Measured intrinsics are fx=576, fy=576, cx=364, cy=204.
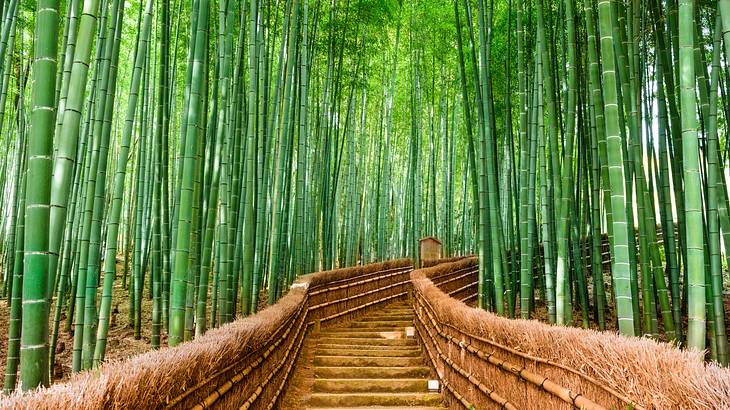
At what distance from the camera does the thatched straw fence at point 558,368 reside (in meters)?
1.29

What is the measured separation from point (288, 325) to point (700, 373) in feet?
9.38

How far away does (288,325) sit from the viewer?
3793mm

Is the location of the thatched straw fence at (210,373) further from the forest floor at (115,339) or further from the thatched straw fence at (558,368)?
the forest floor at (115,339)

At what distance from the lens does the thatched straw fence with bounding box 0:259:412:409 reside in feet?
4.04

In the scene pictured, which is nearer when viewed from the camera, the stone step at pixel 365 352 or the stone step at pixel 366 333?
the stone step at pixel 365 352

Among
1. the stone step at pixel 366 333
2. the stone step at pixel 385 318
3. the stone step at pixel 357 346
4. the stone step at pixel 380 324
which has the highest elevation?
the stone step at pixel 385 318

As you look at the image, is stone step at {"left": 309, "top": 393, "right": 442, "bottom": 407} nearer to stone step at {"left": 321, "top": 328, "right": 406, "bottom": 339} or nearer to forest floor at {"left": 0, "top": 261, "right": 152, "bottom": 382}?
forest floor at {"left": 0, "top": 261, "right": 152, "bottom": 382}

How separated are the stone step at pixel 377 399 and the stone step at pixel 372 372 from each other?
0.55 meters

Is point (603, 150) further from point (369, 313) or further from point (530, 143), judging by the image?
point (369, 313)

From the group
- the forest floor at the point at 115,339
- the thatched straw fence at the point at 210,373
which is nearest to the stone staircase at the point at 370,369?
the thatched straw fence at the point at 210,373

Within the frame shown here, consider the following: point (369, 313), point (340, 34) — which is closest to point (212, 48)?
point (340, 34)

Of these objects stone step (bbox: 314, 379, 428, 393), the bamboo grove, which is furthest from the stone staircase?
the bamboo grove

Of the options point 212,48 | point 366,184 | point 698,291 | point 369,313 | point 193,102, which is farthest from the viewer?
point 366,184

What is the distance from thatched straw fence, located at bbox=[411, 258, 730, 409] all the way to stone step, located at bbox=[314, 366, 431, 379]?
419 mm
